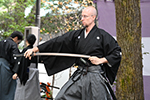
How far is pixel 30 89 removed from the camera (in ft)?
17.2

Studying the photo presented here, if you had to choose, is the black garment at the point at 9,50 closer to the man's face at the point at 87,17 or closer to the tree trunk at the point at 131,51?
the man's face at the point at 87,17

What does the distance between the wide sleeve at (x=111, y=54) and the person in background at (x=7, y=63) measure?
2.58 m

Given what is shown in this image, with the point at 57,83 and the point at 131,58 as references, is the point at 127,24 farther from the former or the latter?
the point at 57,83

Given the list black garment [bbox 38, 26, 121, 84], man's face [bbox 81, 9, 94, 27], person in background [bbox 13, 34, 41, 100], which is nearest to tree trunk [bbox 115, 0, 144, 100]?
black garment [bbox 38, 26, 121, 84]

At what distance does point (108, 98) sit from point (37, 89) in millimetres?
2680

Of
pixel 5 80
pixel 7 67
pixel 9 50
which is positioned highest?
pixel 9 50

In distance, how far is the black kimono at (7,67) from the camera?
5176 millimetres

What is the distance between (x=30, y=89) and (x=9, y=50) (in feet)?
3.43

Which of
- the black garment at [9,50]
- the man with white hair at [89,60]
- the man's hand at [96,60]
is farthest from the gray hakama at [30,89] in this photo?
the man's hand at [96,60]

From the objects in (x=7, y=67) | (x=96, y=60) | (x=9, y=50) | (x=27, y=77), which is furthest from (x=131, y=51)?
(x=7, y=67)

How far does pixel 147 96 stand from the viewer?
5297mm

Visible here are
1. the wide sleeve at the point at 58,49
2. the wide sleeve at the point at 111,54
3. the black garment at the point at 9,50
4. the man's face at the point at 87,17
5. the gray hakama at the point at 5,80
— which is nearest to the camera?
the wide sleeve at the point at 111,54

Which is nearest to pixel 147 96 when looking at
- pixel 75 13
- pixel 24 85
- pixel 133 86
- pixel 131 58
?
pixel 133 86

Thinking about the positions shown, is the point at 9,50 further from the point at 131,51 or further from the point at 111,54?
the point at 111,54
